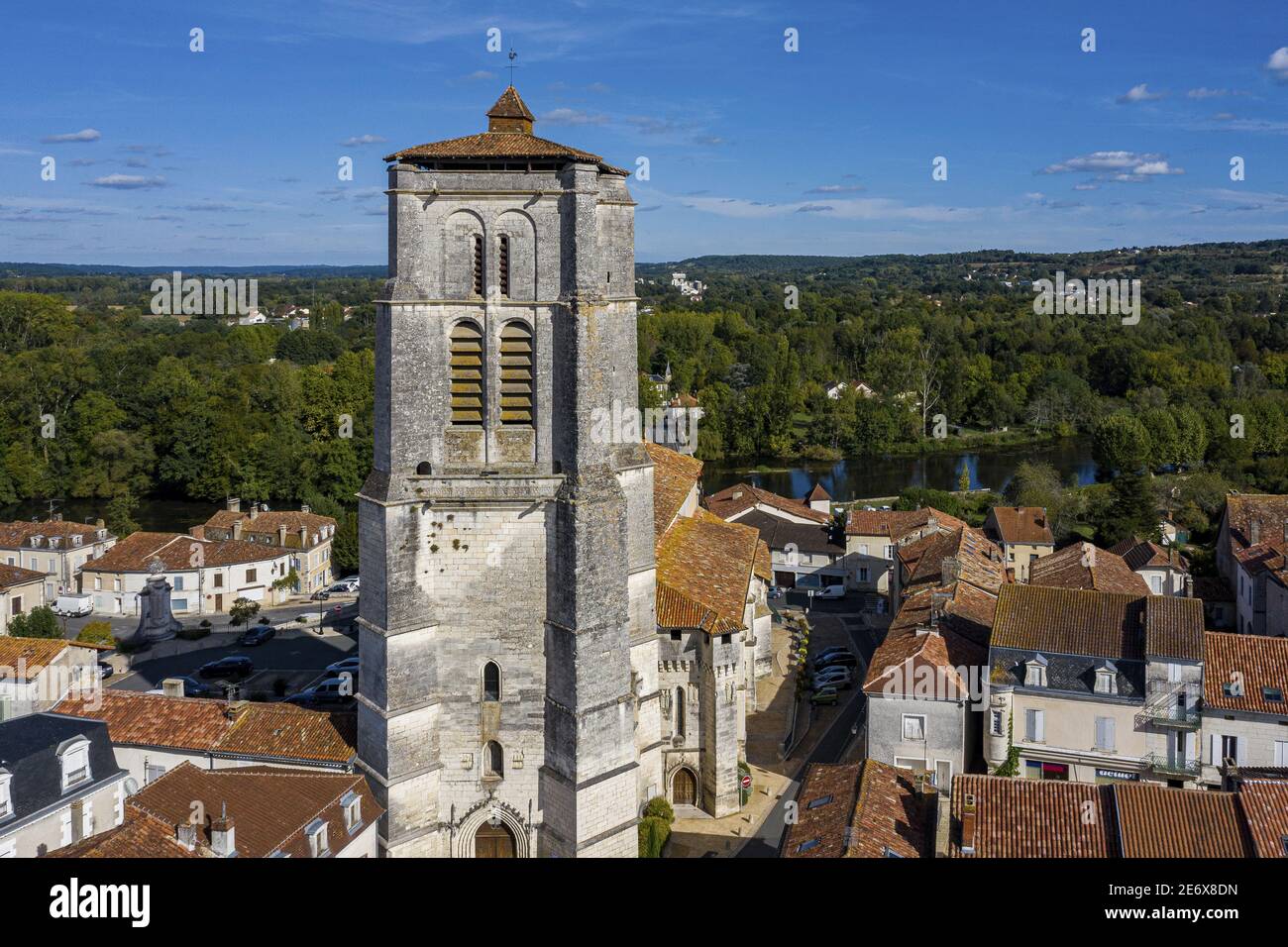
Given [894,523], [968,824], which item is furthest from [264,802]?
[894,523]

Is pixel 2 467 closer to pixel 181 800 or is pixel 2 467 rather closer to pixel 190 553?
pixel 190 553

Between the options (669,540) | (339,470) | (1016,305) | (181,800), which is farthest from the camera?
(1016,305)

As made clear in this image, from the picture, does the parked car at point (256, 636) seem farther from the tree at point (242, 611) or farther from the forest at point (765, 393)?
the forest at point (765, 393)

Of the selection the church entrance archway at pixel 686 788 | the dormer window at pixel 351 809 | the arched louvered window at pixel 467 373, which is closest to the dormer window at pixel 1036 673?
the church entrance archway at pixel 686 788

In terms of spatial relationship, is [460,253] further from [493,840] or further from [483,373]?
[493,840]

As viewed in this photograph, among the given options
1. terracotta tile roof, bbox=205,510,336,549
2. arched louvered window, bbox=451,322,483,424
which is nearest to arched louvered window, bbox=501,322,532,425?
arched louvered window, bbox=451,322,483,424

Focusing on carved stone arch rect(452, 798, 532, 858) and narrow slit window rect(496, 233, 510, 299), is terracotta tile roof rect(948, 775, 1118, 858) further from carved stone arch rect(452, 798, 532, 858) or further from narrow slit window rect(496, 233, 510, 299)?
narrow slit window rect(496, 233, 510, 299)
